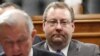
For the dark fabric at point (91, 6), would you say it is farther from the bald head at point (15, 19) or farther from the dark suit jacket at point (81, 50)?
the bald head at point (15, 19)

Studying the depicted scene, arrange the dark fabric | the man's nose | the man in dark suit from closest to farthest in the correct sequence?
the man's nose
the man in dark suit
the dark fabric

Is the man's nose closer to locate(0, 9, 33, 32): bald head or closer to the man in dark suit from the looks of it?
locate(0, 9, 33, 32): bald head

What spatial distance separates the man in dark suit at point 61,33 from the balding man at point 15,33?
795 millimetres

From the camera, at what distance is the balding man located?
5.08 ft

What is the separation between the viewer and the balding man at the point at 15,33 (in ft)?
5.08

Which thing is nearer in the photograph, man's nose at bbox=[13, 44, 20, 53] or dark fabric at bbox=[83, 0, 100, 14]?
man's nose at bbox=[13, 44, 20, 53]

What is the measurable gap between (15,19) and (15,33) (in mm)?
69

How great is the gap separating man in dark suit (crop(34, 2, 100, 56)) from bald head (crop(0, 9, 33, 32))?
2.60ft

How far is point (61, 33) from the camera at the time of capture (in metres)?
2.38

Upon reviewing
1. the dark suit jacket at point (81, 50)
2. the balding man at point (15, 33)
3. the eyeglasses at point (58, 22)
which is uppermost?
the balding man at point (15, 33)

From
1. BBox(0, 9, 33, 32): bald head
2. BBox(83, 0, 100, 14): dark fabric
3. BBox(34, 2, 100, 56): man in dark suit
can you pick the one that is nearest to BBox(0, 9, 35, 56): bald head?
BBox(0, 9, 33, 32): bald head

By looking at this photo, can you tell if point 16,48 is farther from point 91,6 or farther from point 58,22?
point 91,6

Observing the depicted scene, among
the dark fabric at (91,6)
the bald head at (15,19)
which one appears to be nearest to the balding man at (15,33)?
the bald head at (15,19)

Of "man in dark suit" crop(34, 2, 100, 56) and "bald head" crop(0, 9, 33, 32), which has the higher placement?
"bald head" crop(0, 9, 33, 32)
